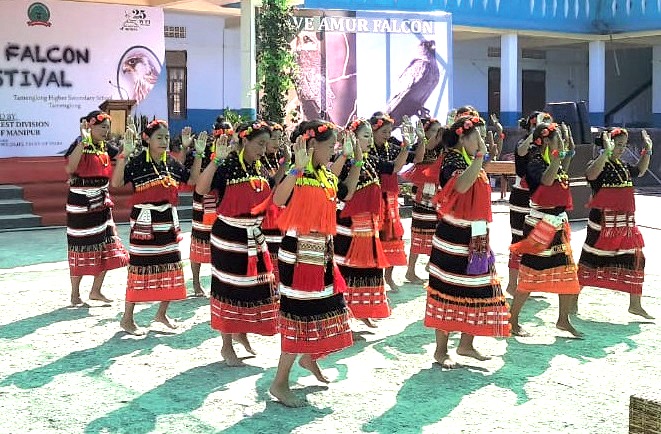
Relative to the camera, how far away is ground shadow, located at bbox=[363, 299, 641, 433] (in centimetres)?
461

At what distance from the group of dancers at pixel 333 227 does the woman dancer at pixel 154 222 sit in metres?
0.01

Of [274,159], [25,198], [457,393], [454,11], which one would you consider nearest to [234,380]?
[457,393]

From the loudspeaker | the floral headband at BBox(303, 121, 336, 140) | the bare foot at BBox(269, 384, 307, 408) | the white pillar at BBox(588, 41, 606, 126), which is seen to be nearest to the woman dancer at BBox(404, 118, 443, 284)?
the floral headband at BBox(303, 121, 336, 140)

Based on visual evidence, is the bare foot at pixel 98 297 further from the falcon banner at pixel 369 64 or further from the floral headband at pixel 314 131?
the falcon banner at pixel 369 64

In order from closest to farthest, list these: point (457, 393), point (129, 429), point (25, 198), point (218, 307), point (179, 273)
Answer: point (129, 429)
point (457, 393)
point (218, 307)
point (179, 273)
point (25, 198)

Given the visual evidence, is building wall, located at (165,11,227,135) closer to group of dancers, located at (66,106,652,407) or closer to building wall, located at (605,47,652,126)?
group of dancers, located at (66,106,652,407)

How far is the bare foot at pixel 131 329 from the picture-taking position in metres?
6.37

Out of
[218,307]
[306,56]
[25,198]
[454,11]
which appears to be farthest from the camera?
[454,11]

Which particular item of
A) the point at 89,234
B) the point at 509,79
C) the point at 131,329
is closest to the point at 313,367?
the point at 131,329

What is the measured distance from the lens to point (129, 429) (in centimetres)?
442

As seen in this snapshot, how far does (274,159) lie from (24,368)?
2312mm

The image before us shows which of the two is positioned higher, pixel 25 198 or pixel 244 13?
pixel 244 13

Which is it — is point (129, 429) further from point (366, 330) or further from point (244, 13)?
point (244, 13)

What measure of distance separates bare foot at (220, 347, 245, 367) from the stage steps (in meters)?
7.28
